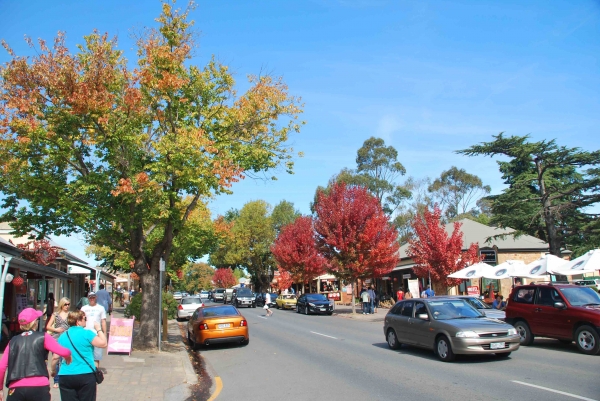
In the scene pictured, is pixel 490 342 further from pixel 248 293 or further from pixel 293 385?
pixel 248 293

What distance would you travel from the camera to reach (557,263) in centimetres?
1950

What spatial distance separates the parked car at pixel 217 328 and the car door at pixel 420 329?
5867 mm

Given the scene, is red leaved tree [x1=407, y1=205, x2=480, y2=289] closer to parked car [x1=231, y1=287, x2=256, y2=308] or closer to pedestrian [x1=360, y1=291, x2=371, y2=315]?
pedestrian [x1=360, y1=291, x2=371, y2=315]

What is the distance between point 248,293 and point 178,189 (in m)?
31.3

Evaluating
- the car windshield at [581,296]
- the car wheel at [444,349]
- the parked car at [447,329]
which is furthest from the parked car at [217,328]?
the car windshield at [581,296]

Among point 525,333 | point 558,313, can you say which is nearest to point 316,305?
point 525,333

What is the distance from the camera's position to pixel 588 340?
12055 mm

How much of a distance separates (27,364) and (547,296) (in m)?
12.8

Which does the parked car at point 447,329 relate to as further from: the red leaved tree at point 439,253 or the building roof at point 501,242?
the building roof at point 501,242

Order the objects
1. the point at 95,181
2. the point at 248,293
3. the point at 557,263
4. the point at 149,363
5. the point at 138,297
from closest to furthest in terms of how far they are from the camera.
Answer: the point at 149,363
the point at 95,181
the point at 557,263
the point at 138,297
the point at 248,293

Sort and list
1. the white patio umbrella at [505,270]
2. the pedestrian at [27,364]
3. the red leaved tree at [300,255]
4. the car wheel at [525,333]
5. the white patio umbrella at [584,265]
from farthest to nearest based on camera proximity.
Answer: the red leaved tree at [300,255]
the white patio umbrella at [505,270]
the white patio umbrella at [584,265]
the car wheel at [525,333]
the pedestrian at [27,364]

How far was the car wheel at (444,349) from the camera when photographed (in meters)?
11.3

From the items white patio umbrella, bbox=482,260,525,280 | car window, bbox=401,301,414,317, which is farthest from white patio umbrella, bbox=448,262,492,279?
car window, bbox=401,301,414,317

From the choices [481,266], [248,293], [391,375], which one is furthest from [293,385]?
[248,293]
